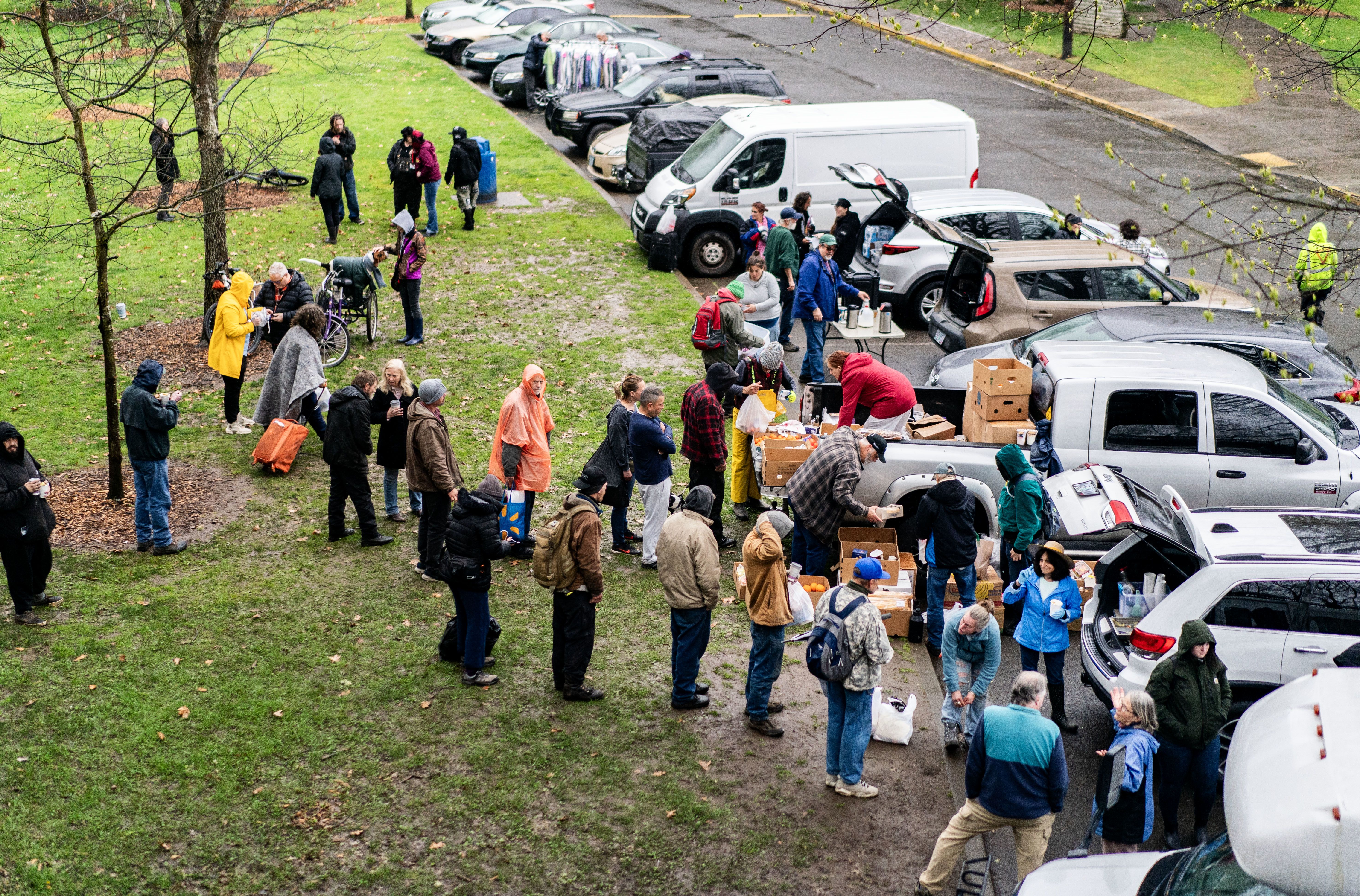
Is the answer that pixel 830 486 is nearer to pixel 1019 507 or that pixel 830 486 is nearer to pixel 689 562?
pixel 1019 507

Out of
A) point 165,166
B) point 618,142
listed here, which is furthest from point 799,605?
point 618,142

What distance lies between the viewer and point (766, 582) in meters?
7.95

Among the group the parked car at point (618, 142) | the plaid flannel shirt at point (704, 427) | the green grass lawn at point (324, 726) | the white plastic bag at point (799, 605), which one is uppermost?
the parked car at point (618, 142)

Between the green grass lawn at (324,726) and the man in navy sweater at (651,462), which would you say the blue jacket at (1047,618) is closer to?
the green grass lawn at (324,726)

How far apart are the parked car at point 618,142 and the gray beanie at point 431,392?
43.1 feet

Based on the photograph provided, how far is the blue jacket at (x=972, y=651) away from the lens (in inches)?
309

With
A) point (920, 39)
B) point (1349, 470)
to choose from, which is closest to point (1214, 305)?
point (1349, 470)

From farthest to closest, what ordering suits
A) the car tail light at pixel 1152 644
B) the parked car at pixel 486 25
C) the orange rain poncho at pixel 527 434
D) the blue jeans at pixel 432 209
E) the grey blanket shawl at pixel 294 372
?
1. the parked car at pixel 486 25
2. the blue jeans at pixel 432 209
3. the grey blanket shawl at pixel 294 372
4. the orange rain poncho at pixel 527 434
5. the car tail light at pixel 1152 644

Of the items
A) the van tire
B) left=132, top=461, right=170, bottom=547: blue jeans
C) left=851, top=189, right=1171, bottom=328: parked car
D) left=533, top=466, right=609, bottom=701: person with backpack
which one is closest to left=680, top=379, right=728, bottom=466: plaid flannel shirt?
left=533, top=466, right=609, bottom=701: person with backpack

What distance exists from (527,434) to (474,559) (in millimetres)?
2233

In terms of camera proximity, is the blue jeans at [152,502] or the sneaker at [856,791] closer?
the sneaker at [856,791]

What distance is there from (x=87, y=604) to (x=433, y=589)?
2.73 meters

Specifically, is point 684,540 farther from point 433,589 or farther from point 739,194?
point 739,194

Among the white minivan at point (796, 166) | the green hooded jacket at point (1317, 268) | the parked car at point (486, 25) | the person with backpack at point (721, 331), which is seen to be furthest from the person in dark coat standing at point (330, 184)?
the parked car at point (486, 25)
